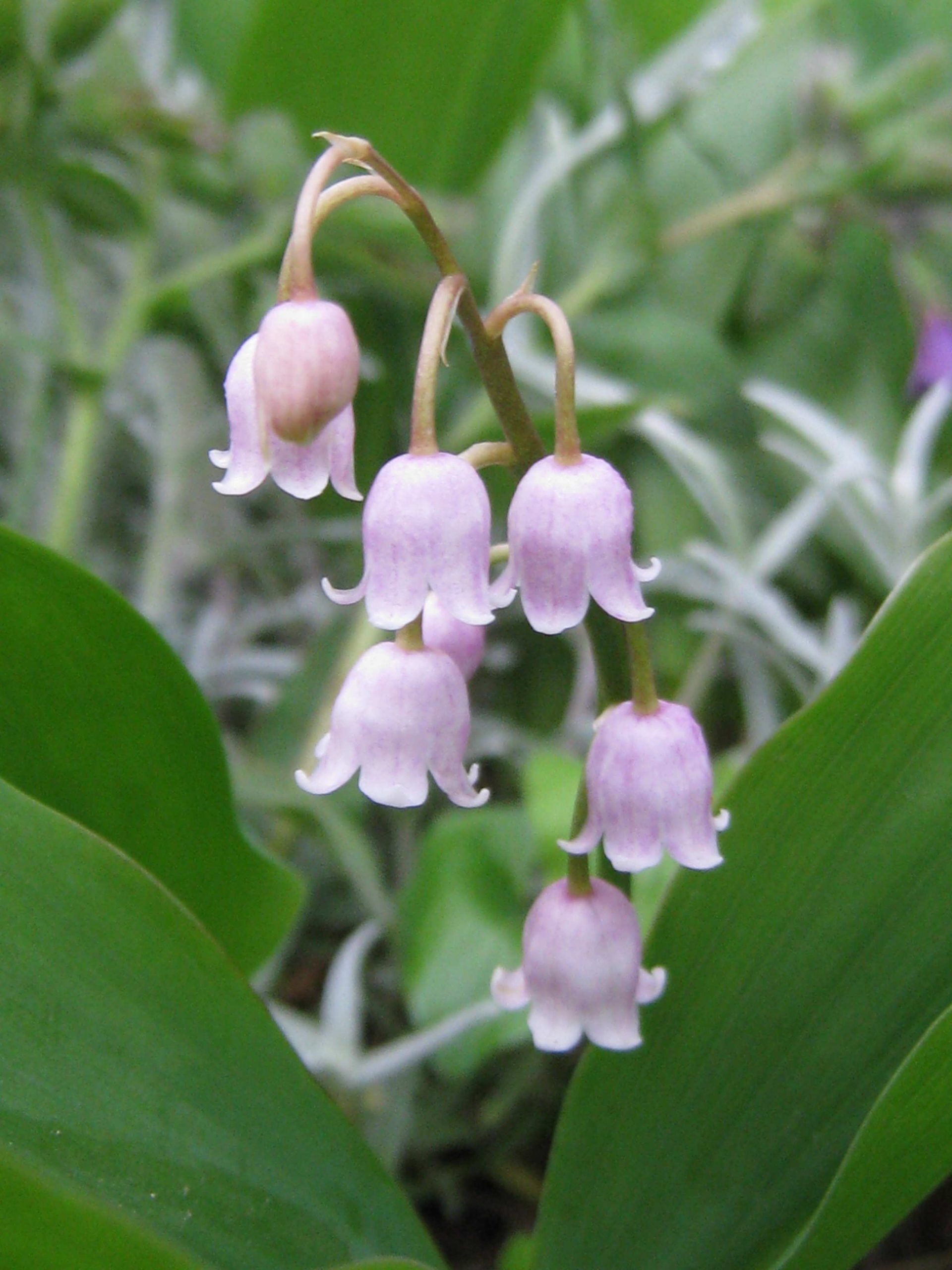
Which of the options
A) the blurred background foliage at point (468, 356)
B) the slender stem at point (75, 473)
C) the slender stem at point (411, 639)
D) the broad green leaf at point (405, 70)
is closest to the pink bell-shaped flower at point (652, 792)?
the slender stem at point (411, 639)

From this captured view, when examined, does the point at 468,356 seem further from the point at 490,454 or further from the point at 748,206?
the point at 490,454

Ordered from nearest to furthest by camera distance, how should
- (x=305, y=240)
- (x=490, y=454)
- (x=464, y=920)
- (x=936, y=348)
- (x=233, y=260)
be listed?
(x=305, y=240) → (x=490, y=454) → (x=464, y=920) → (x=233, y=260) → (x=936, y=348)

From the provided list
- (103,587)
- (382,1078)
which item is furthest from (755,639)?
(103,587)

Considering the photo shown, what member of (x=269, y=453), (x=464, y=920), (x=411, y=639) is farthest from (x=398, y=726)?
(x=464, y=920)

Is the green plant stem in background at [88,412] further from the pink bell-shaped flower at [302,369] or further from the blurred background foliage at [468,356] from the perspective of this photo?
the pink bell-shaped flower at [302,369]

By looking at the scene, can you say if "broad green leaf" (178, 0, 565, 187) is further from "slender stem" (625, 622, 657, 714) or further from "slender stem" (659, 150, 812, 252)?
"slender stem" (625, 622, 657, 714)

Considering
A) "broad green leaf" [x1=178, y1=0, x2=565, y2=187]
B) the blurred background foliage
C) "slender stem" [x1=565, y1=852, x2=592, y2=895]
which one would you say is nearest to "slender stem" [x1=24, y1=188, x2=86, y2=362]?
the blurred background foliage

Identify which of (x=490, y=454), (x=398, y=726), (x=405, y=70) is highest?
(x=405, y=70)
